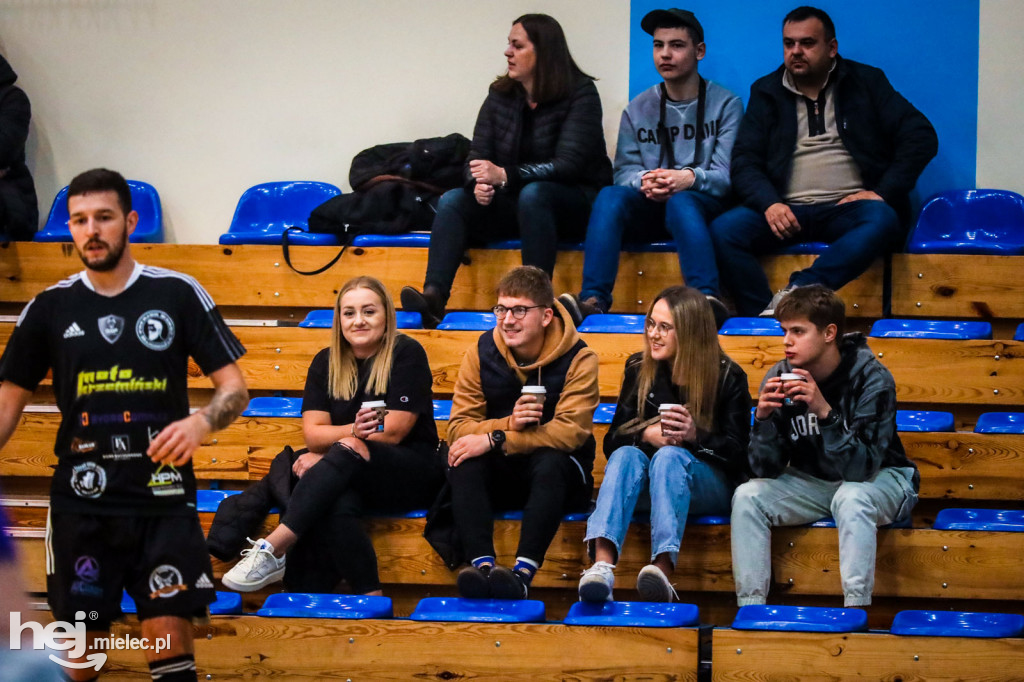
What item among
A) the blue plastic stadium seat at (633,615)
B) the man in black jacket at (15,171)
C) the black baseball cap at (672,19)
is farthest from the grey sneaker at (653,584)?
the man in black jacket at (15,171)

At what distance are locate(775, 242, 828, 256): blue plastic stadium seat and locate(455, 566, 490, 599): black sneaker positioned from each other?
1930 mm

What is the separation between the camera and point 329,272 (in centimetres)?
466

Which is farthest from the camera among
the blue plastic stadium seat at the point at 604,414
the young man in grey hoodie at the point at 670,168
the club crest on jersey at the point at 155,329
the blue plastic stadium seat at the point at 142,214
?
the blue plastic stadium seat at the point at 142,214

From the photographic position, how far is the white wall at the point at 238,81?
17.2ft

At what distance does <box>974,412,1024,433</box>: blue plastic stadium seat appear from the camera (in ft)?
12.1

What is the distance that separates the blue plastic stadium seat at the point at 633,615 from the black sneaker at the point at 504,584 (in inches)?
5.8

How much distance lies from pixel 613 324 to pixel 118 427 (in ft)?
6.56

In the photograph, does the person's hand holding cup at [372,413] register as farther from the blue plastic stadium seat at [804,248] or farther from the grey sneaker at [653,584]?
the blue plastic stadium seat at [804,248]

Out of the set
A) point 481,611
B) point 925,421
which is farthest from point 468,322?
point 925,421

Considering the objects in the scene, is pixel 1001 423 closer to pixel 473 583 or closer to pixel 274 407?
pixel 473 583

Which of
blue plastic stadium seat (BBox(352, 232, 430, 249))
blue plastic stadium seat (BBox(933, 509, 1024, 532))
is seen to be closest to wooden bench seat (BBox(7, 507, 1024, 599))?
blue plastic stadium seat (BBox(933, 509, 1024, 532))

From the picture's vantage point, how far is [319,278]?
184 inches

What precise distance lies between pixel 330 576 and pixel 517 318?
87cm

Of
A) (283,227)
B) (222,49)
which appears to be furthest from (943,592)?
(222,49)
